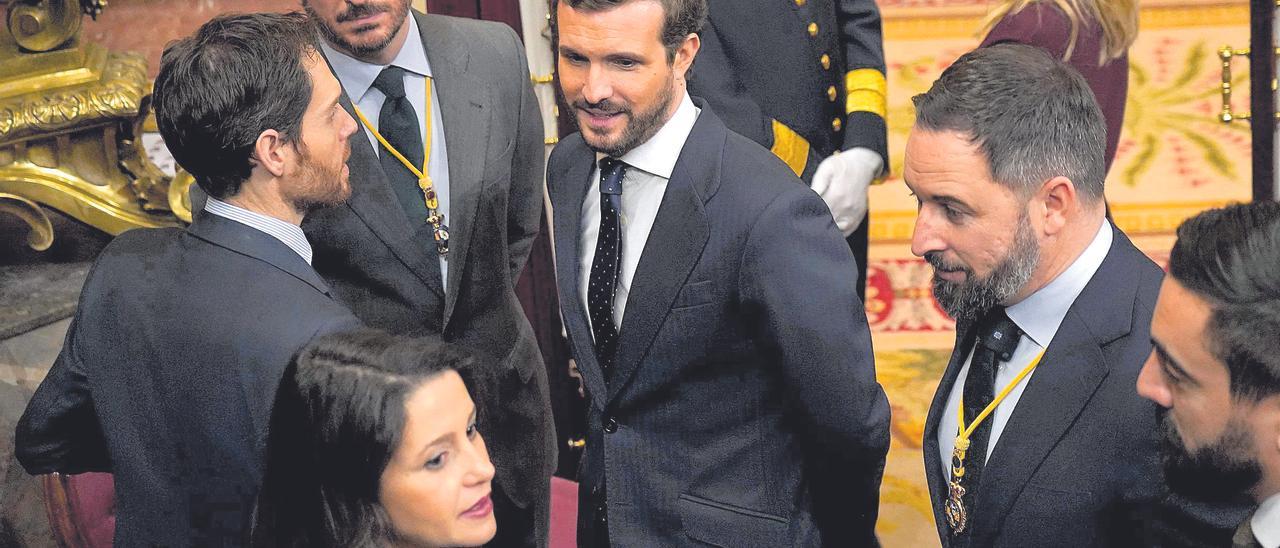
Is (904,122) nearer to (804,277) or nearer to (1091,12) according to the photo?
(1091,12)

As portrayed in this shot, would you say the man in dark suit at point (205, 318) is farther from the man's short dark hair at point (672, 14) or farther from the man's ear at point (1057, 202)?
the man's ear at point (1057, 202)

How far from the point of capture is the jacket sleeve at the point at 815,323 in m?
2.38

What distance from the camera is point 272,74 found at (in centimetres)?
237

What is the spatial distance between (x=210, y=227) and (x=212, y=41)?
319 millimetres

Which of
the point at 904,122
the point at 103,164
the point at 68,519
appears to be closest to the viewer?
the point at 68,519

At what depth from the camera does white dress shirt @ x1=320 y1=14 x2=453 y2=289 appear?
290 cm

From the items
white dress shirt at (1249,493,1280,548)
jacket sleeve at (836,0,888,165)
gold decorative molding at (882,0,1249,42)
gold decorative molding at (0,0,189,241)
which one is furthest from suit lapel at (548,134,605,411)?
gold decorative molding at (882,0,1249,42)

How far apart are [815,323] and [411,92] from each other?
3.60 ft

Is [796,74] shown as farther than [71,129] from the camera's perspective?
No

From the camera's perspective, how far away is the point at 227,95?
232 cm

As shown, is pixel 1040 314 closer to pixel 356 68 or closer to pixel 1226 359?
pixel 1226 359

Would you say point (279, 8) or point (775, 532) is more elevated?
point (279, 8)

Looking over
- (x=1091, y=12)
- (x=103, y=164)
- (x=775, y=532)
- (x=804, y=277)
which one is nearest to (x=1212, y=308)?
(x=804, y=277)

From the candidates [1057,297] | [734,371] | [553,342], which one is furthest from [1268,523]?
[553,342]
